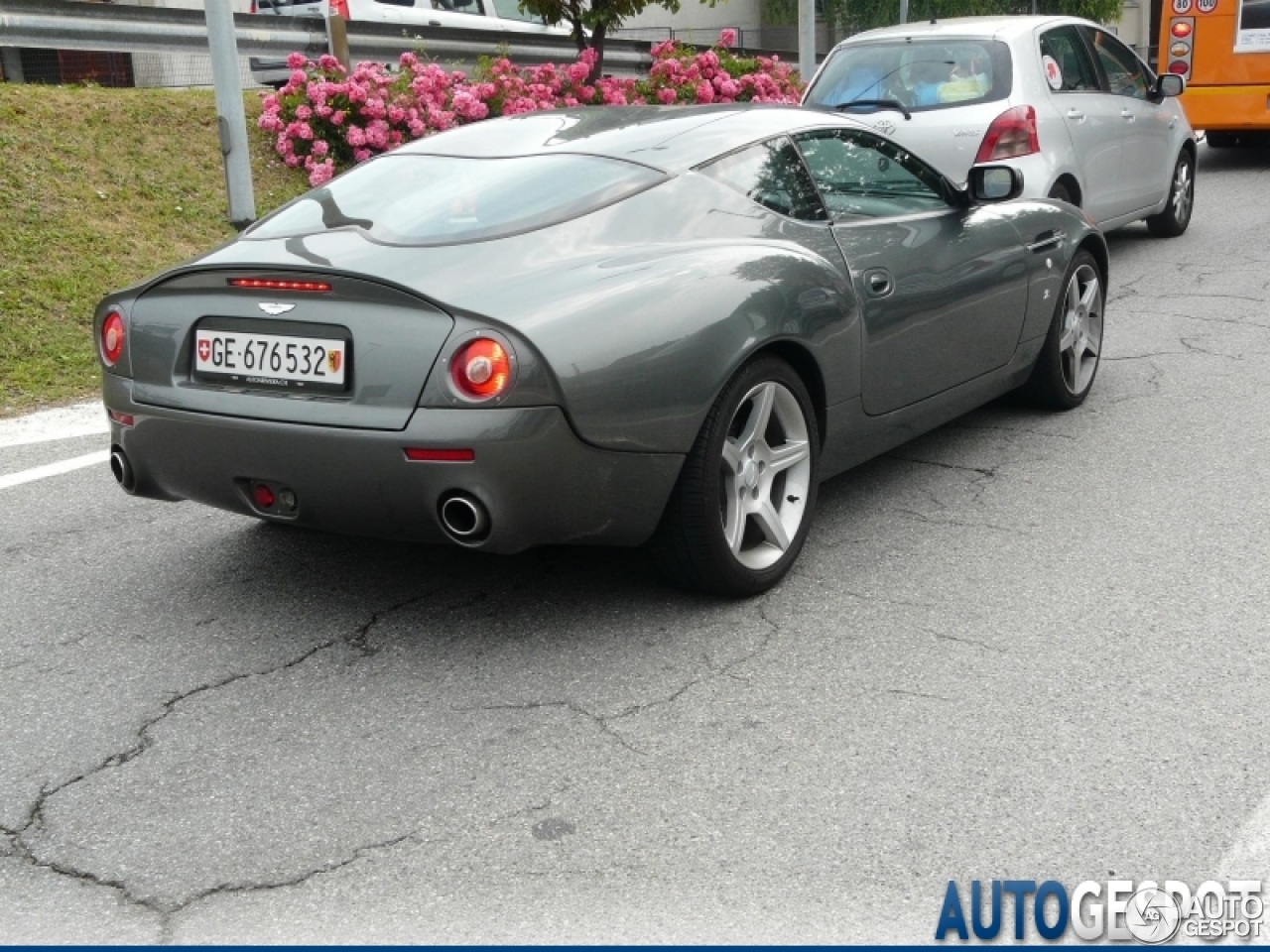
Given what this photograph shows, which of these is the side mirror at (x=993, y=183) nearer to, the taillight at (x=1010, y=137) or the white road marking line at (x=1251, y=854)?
the white road marking line at (x=1251, y=854)

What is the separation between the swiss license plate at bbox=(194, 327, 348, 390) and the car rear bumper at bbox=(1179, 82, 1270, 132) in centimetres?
1317

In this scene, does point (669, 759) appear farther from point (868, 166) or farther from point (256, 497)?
point (868, 166)

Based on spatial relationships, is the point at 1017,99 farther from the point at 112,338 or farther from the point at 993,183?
the point at 112,338

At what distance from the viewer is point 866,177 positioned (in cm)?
543

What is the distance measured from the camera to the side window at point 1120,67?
10.4 metres

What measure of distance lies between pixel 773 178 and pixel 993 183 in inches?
45.1

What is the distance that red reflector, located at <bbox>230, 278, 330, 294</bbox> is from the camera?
4.05 metres

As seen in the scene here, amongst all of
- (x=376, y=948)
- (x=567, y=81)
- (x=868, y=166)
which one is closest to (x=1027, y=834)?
(x=376, y=948)

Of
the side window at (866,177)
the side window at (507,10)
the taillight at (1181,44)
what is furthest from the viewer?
the side window at (507,10)

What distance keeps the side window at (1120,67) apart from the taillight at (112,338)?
303 inches

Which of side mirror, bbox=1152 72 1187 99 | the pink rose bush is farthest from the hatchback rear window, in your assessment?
side mirror, bbox=1152 72 1187 99

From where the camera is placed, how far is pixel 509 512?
3.89 metres

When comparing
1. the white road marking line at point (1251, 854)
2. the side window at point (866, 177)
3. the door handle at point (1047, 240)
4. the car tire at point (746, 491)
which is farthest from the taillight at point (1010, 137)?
the white road marking line at point (1251, 854)

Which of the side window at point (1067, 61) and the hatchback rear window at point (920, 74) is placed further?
the side window at point (1067, 61)
